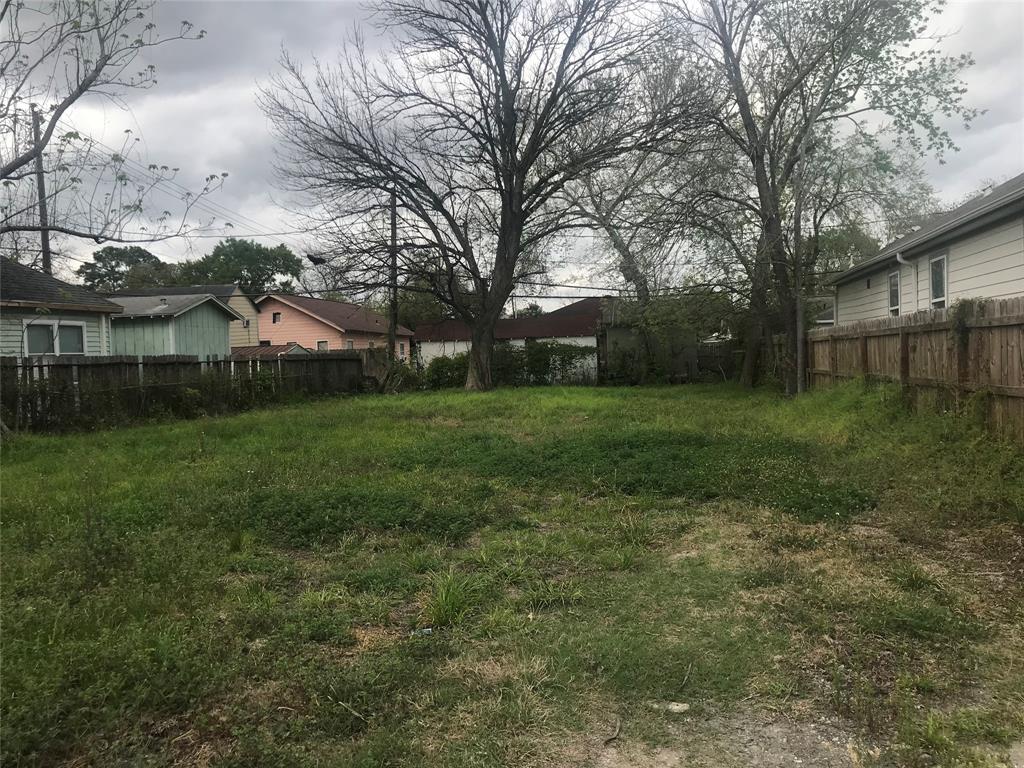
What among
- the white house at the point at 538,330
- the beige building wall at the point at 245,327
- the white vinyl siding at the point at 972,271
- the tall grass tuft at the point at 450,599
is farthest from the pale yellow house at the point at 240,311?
the tall grass tuft at the point at 450,599

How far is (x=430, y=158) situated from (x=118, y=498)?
1406 centimetres

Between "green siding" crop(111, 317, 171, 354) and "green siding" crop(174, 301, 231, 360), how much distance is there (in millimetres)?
405

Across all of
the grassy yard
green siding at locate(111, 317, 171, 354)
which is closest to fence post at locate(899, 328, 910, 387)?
the grassy yard

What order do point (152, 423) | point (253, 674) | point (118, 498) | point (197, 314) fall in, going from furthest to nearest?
point (197, 314) < point (152, 423) < point (118, 498) < point (253, 674)

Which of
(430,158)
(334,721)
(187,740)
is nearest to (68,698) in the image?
(187,740)

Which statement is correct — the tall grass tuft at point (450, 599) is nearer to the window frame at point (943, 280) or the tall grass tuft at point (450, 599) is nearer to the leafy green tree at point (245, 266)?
the window frame at point (943, 280)

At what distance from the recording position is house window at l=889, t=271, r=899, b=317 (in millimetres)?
14000

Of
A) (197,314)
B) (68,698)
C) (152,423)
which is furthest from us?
(197,314)

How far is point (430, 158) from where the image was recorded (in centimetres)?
1780

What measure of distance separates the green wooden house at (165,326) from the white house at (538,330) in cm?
1440

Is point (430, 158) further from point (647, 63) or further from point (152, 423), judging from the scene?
point (152, 423)

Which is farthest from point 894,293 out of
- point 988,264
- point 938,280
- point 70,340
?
point 70,340

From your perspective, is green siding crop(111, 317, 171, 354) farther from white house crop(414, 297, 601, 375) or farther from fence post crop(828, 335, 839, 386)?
fence post crop(828, 335, 839, 386)

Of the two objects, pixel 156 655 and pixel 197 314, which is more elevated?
pixel 197 314
